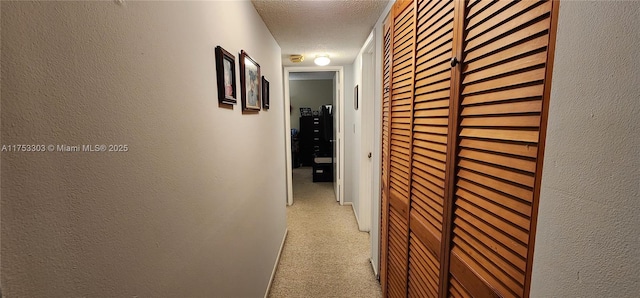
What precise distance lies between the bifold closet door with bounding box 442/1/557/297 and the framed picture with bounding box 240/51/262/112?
1064 millimetres

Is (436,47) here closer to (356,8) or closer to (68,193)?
(356,8)

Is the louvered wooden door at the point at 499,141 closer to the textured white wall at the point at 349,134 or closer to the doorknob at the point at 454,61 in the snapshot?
the doorknob at the point at 454,61

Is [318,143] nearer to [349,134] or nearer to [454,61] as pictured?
[349,134]

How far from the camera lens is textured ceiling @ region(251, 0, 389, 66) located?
5.74 feet

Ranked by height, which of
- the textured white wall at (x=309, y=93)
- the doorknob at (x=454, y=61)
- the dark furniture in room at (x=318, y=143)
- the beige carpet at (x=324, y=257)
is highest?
the textured white wall at (x=309, y=93)

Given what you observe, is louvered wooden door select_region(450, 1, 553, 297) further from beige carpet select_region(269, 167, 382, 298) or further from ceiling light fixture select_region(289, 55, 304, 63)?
ceiling light fixture select_region(289, 55, 304, 63)

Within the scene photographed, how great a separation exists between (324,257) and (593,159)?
7.66 feet

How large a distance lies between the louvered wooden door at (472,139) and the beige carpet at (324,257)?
0.79m

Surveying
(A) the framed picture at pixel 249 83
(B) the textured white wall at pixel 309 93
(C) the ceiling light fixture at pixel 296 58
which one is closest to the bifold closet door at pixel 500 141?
(A) the framed picture at pixel 249 83

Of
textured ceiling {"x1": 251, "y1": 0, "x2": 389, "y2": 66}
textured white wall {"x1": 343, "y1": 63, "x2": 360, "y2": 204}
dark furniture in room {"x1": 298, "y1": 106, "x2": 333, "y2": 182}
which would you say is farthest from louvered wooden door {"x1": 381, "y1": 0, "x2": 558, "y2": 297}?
dark furniture in room {"x1": 298, "y1": 106, "x2": 333, "y2": 182}

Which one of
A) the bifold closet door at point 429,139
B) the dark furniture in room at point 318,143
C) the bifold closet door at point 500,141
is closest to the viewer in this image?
the bifold closet door at point 500,141

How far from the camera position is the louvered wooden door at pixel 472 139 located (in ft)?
2.07

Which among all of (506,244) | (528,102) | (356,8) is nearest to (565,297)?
(506,244)

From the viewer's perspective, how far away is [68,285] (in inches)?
19.0
